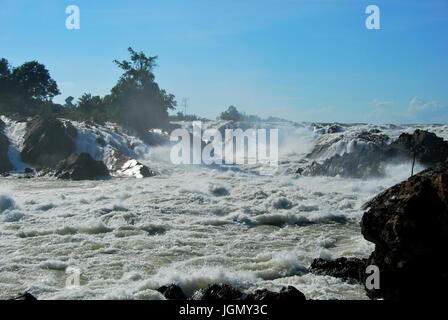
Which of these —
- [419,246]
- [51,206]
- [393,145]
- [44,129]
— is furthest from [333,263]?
[44,129]

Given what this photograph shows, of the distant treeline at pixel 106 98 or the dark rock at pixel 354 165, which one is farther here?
the distant treeline at pixel 106 98

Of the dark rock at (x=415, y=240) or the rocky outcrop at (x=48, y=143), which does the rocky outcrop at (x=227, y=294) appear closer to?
the dark rock at (x=415, y=240)

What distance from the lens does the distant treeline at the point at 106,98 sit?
148 feet

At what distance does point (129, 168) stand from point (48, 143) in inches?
290

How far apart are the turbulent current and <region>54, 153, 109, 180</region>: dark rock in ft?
4.69

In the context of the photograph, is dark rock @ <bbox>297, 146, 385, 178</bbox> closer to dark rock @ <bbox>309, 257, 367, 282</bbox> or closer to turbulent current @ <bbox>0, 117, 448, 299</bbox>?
A: turbulent current @ <bbox>0, 117, 448, 299</bbox>

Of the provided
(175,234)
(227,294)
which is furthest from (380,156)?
(227,294)

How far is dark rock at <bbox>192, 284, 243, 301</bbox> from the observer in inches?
303

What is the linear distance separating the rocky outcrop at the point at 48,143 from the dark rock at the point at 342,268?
78.7 ft

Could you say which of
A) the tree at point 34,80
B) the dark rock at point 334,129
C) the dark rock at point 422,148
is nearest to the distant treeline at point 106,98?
the tree at point 34,80

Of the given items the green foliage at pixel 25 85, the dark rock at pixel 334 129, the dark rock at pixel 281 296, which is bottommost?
the dark rock at pixel 281 296

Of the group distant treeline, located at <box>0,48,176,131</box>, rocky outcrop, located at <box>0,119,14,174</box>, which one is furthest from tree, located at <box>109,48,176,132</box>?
rocky outcrop, located at <box>0,119,14,174</box>

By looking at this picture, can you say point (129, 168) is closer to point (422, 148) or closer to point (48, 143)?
point (48, 143)

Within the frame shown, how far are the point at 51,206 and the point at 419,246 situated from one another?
13.5 m
